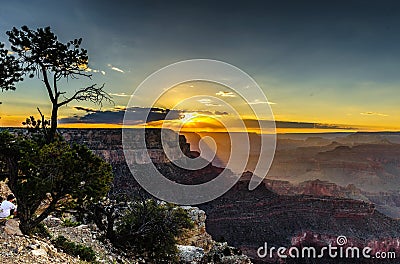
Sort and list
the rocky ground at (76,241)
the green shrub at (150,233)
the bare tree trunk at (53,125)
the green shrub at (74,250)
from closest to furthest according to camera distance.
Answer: the rocky ground at (76,241), the green shrub at (74,250), the bare tree trunk at (53,125), the green shrub at (150,233)

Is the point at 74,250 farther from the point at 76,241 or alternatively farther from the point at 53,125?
the point at 53,125

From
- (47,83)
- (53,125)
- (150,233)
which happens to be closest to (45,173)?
(53,125)

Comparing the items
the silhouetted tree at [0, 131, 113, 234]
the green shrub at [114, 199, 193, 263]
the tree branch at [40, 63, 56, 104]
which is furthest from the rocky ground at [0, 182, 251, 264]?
the tree branch at [40, 63, 56, 104]

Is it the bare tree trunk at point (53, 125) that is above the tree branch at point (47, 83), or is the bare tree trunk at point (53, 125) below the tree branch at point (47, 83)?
below

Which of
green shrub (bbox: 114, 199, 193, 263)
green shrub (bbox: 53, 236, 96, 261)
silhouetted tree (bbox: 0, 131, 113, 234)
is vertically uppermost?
silhouetted tree (bbox: 0, 131, 113, 234)

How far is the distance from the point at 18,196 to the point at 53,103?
4.34m

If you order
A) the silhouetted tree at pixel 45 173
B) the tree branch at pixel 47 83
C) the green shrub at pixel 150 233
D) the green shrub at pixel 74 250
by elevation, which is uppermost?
the tree branch at pixel 47 83

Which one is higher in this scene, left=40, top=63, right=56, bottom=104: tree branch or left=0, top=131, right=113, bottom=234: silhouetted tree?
left=40, top=63, right=56, bottom=104: tree branch

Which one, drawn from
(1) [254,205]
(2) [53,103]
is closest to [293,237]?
(1) [254,205]

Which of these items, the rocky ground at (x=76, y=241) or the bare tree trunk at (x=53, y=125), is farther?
the bare tree trunk at (x=53, y=125)

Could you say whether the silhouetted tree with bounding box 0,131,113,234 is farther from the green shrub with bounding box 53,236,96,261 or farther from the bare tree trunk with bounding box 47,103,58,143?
the green shrub with bounding box 53,236,96,261

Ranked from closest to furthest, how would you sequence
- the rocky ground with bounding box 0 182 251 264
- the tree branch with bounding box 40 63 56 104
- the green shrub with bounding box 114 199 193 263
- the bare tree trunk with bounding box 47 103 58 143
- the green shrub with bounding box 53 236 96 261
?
the rocky ground with bounding box 0 182 251 264
the green shrub with bounding box 53 236 96 261
the bare tree trunk with bounding box 47 103 58 143
the tree branch with bounding box 40 63 56 104
the green shrub with bounding box 114 199 193 263

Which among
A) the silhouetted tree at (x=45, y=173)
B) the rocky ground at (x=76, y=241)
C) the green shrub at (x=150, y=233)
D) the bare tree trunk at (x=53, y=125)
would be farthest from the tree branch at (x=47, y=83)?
the green shrub at (x=150, y=233)

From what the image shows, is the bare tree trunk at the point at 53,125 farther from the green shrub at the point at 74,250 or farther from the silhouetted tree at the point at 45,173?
the green shrub at the point at 74,250
